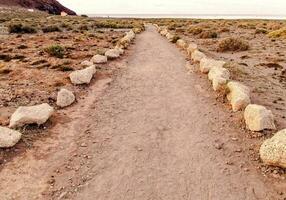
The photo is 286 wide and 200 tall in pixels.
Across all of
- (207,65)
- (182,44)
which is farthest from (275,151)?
(182,44)

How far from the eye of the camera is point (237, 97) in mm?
11234

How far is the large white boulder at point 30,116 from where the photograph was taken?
9352 mm

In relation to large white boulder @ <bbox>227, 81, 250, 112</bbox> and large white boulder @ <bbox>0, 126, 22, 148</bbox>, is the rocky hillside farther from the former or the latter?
large white boulder @ <bbox>0, 126, 22, 148</bbox>

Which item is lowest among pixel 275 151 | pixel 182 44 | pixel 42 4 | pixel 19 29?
pixel 42 4

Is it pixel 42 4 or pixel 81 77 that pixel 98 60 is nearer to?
pixel 81 77

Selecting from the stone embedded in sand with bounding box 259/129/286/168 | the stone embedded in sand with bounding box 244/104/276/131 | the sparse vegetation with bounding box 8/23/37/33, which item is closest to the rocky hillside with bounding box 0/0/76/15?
the sparse vegetation with bounding box 8/23/37/33

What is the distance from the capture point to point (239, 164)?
806cm

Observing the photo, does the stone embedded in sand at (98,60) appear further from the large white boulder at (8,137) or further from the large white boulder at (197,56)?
the large white boulder at (8,137)

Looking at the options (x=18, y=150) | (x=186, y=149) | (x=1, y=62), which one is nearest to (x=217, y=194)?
(x=186, y=149)

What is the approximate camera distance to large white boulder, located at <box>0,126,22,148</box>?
831 centimetres

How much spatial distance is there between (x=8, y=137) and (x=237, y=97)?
20.4 ft

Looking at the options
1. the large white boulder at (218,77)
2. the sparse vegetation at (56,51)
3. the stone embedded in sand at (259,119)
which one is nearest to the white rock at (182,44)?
the sparse vegetation at (56,51)

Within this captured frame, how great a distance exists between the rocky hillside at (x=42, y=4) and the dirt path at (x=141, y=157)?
286 feet

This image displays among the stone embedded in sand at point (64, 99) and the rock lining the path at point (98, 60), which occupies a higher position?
the stone embedded in sand at point (64, 99)
